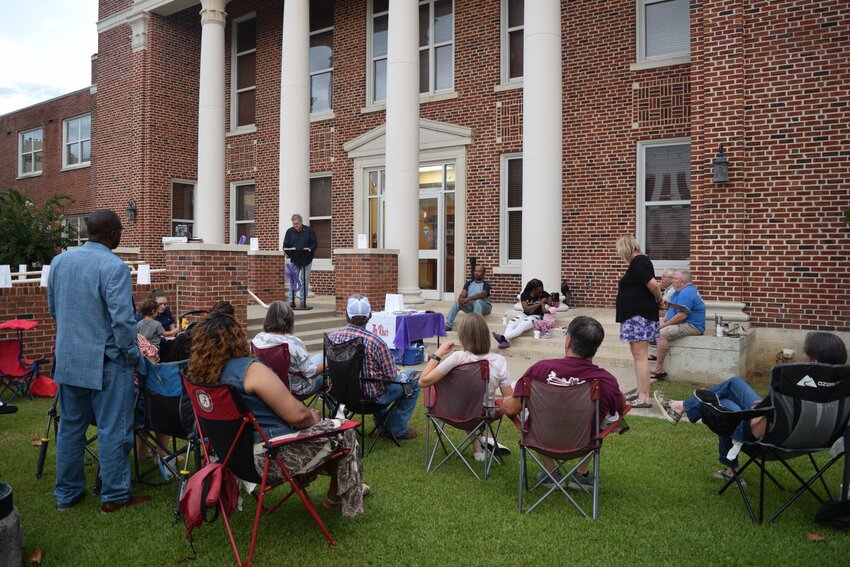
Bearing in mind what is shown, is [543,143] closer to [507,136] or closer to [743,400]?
[507,136]

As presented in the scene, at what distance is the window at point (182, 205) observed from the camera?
679 inches

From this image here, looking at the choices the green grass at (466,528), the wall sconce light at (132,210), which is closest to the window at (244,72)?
the wall sconce light at (132,210)

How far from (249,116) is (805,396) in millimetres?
15442

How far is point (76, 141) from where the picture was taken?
20.3m

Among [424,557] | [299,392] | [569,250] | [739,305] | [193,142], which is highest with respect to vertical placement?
[193,142]

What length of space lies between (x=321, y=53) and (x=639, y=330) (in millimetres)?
11759

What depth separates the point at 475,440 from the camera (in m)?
5.20

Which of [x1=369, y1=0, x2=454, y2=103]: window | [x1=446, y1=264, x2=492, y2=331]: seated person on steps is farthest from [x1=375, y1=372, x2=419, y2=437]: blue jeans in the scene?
[x1=369, y1=0, x2=454, y2=103]: window

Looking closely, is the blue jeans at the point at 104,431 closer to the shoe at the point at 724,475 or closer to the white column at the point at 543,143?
the shoe at the point at 724,475

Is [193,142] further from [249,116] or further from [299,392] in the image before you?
[299,392]

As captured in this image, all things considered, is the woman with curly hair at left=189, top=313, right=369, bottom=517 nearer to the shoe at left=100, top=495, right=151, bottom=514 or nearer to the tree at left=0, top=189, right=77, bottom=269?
the shoe at left=100, top=495, right=151, bottom=514

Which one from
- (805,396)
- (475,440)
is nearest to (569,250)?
(475,440)

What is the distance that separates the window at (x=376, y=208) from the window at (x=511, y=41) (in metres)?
3.51

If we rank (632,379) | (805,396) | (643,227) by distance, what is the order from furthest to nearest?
(643,227) < (632,379) < (805,396)
